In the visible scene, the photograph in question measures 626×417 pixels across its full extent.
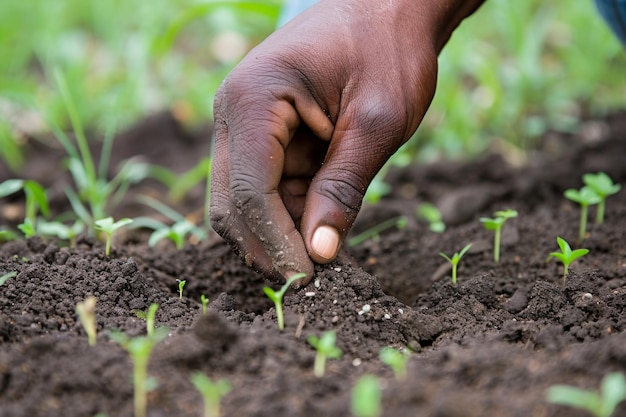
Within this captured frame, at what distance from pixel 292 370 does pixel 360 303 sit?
0.33m

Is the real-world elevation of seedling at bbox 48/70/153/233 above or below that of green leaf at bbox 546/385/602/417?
below

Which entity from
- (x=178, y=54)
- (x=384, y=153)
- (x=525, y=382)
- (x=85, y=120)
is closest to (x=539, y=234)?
(x=384, y=153)

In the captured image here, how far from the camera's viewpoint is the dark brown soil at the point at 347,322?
1.15 m

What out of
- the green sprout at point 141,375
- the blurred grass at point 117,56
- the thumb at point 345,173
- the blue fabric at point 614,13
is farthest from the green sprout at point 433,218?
the green sprout at point 141,375

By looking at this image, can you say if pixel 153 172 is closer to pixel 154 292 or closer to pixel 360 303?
pixel 154 292

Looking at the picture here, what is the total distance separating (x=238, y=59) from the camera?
3.98 meters

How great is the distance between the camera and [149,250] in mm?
2012

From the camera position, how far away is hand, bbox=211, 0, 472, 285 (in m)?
1.56

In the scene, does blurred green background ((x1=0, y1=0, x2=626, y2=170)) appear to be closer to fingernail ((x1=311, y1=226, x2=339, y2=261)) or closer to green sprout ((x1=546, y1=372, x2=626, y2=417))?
fingernail ((x1=311, y1=226, x2=339, y2=261))

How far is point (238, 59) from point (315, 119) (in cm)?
245

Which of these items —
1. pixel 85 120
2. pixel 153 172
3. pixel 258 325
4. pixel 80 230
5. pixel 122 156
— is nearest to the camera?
pixel 258 325

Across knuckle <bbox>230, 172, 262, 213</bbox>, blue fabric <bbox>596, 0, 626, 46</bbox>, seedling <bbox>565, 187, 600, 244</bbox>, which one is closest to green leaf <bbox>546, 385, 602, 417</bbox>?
knuckle <bbox>230, 172, 262, 213</bbox>

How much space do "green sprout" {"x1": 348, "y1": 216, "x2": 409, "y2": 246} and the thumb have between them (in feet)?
1.69

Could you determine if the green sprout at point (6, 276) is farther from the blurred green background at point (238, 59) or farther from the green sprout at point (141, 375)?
the blurred green background at point (238, 59)
